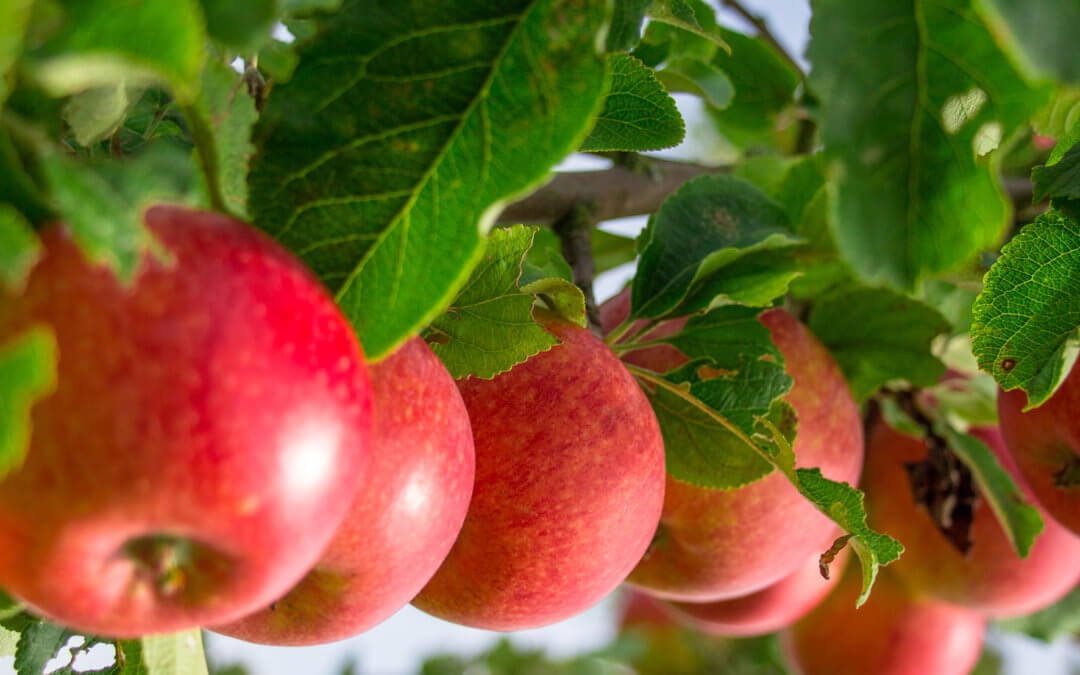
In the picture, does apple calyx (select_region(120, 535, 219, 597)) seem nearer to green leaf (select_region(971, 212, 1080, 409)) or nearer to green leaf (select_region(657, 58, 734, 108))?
green leaf (select_region(971, 212, 1080, 409))

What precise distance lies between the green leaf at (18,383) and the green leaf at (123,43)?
0.10 metres

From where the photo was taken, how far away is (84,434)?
384mm

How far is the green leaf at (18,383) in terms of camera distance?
34 centimetres

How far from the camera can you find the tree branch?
41.3 inches

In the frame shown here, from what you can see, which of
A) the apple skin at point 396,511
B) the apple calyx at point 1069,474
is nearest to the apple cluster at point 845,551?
the apple calyx at point 1069,474

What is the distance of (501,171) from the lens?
19.9 inches

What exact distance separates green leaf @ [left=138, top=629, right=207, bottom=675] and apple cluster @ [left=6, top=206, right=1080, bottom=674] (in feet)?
0.09

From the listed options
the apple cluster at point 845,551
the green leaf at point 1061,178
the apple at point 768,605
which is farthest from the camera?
the apple at point 768,605

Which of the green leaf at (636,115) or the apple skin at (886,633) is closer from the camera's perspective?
the green leaf at (636,115)

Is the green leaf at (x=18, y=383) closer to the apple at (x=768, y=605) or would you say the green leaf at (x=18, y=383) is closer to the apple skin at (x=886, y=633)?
the apple at (x=768, y=605)

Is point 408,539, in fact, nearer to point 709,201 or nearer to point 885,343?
point 709,201

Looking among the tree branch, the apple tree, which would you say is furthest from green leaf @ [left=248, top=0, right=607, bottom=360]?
the tree branch

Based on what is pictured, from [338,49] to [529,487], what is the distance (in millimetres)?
337

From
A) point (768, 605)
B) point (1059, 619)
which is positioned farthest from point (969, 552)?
point (1059, 619)
